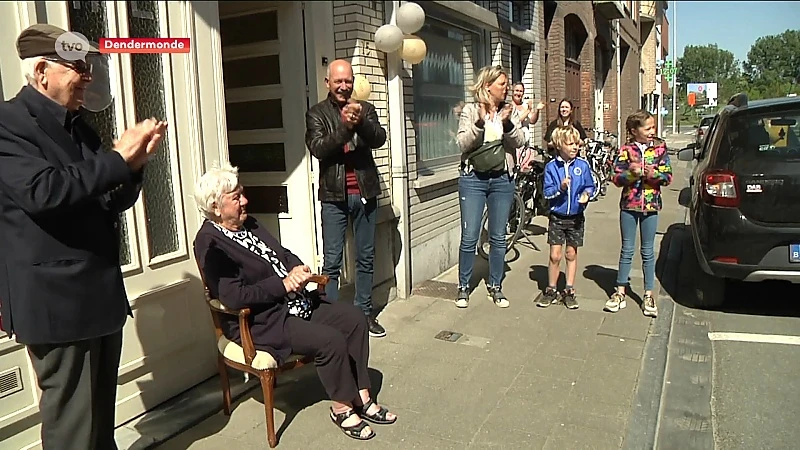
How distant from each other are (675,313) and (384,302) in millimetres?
2448

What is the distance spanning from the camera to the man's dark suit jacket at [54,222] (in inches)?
80.7

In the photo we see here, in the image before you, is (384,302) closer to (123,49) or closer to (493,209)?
(493,209)

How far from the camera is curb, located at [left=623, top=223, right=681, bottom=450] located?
329cm

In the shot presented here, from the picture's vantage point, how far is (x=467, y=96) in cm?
820

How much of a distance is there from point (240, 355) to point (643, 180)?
3327 millimetres

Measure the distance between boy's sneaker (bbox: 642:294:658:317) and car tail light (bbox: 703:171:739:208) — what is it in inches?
35.3

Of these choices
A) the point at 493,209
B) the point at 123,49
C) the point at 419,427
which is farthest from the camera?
the point at 493,209

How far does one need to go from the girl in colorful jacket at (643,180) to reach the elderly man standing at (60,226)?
3807 mm

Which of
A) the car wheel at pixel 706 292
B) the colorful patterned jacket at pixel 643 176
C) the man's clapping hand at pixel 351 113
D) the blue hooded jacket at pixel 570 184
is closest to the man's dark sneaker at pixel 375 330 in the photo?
the man's clapping hand at pixel 351 113

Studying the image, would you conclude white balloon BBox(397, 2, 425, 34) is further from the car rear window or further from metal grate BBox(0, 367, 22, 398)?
metal grate BBox(0, 367, 22, 398)

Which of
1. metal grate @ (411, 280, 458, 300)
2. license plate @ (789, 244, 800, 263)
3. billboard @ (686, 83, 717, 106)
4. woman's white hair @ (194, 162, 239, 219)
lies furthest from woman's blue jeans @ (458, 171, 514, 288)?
billboard @ (686, 83, 717, 106)

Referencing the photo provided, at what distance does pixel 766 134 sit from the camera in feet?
15.8

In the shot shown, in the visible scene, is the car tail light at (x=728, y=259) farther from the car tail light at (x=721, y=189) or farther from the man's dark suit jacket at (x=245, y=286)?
the man's dark suit jacket at (x=245, y=286)

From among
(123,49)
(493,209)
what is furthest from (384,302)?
(123,49)
